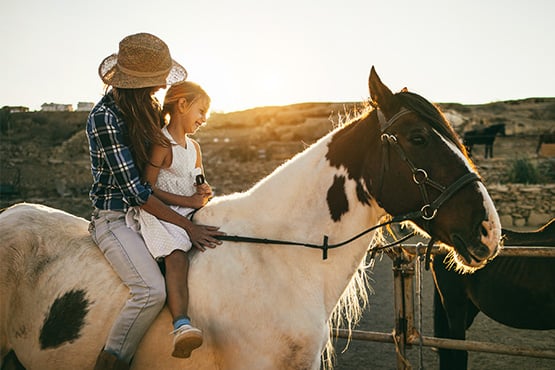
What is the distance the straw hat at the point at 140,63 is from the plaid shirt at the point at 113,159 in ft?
0.55

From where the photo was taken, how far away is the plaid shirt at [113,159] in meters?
2.45

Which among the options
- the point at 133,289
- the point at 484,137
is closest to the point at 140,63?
the point at 133,289

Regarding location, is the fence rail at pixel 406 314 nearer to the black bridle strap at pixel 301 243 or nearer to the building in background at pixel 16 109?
the black bridle strap at pixel 301 243

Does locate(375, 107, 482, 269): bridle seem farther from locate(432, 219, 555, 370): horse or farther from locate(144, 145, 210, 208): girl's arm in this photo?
locate(432, 219, 555, 370): horse

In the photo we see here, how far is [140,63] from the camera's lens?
A: 2619 millimetres

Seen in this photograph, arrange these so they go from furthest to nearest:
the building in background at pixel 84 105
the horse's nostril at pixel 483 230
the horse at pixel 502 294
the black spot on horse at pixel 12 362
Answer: the building in background at pixel 84 105, the horse at pixel 502 294, the black spot on horse at pixel 12 362, the horse's nostril at pixel 483 230

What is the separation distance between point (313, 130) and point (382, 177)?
96.8 feet

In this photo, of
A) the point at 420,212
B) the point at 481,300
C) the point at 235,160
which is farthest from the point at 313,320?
the point at 235,160

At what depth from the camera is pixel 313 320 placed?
238cm

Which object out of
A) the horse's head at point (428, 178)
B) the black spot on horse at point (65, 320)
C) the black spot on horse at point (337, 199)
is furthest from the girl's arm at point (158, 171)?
the horse's head at point (428, 178)

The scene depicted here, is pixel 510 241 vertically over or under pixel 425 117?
under

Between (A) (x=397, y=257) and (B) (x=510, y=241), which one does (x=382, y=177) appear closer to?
(A) (x=397, y=257)

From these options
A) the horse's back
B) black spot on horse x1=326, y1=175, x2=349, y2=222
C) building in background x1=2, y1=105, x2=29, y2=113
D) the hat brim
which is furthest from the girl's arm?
building in background x1=2, y1=105, x2=29, y2=113

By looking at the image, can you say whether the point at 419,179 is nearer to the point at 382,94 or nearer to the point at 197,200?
the point at 382,94
